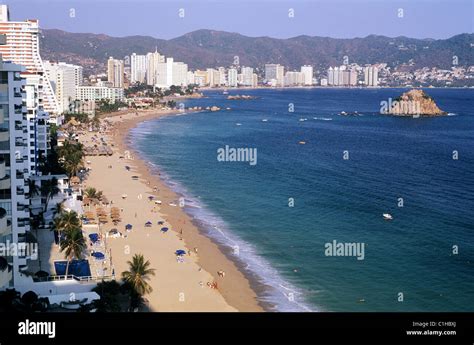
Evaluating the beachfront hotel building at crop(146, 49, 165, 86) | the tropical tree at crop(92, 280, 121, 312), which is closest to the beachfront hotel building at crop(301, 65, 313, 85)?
the beachfront hotel building at crop(146, 49, 165, 86)

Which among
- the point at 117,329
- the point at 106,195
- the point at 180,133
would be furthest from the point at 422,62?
the point at 117,329

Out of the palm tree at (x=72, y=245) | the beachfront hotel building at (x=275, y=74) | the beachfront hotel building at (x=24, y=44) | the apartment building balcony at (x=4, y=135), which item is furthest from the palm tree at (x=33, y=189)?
the beachfront hotel building at (x=275, y=74)

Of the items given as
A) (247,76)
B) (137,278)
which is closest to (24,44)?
(137,278)

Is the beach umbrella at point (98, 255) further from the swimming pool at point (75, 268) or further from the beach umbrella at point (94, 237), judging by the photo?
the beach umbrella at point (94, 237)

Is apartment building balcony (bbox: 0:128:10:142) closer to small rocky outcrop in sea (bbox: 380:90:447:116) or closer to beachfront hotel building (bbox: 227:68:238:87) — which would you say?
small rocky outcrop in sea (bbox: 380:90:447:116)

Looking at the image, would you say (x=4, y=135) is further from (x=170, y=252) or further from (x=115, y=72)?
(x=115, y=72)
